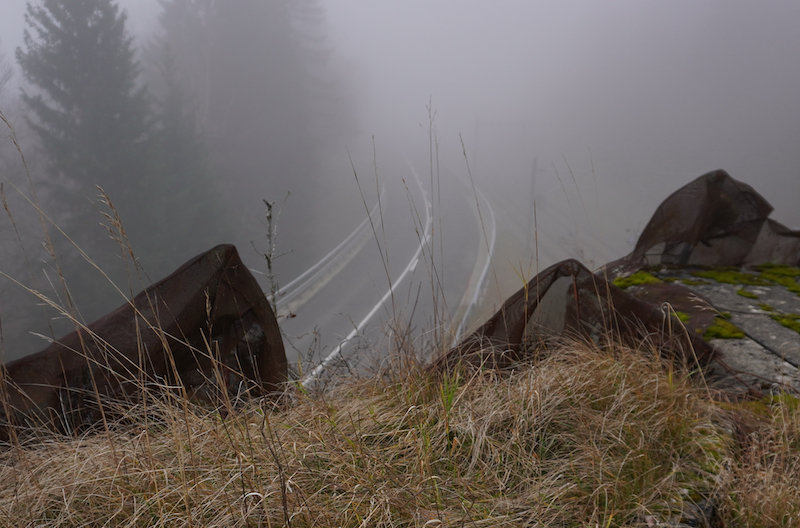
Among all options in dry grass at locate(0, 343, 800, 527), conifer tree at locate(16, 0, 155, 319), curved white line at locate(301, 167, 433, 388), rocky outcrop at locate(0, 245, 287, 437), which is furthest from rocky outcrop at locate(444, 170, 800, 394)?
conifer tree at locate(16, 0, 155, 319)

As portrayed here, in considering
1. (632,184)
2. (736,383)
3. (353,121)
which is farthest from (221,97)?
(632,184)

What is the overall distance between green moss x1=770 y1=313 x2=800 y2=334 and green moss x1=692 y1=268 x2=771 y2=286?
0.92m

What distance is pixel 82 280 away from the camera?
64.6 ft

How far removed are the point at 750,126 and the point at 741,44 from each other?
14.3 m

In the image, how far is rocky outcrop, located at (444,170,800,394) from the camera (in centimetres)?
288

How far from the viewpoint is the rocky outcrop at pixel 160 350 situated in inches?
98.7

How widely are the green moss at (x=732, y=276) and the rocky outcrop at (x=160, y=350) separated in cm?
398

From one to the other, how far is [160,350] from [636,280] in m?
4.05

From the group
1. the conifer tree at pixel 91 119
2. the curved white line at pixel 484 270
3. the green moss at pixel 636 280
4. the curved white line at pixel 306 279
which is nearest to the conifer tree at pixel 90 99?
the conifer tree at pixel 91 119

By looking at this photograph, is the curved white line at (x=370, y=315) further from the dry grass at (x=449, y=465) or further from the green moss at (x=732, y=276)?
the green moss at (x=732, y=276)

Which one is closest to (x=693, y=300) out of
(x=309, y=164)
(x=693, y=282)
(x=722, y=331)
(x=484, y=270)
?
(x=722, y=331)

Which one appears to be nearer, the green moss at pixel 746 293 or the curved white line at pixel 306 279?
the green moss at pixel 746 293

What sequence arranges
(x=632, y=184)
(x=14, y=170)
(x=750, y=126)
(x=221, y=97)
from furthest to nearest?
(x=750, y=126)
(x=632, y=184)
(x=221, y=97)
(x=14, y=170)

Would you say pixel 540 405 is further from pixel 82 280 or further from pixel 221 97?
pixel 221 97
